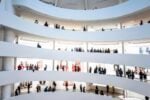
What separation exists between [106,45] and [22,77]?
1430cm

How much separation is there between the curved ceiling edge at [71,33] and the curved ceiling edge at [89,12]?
2104 mm

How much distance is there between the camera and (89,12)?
97.4ft

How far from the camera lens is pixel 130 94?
27.7m

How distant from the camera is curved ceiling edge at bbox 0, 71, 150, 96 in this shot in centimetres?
2015

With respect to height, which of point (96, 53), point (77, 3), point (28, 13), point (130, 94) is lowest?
point (130, 94)

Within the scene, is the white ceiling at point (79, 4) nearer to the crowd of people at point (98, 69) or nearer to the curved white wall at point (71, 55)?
the curved white wall at point (71, 55)

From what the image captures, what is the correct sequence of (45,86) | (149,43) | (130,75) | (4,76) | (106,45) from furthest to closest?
(106,45)
(45,86)
(149,43)
(130,75)
(4,76)

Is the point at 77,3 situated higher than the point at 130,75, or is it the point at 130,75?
the point at 77,3

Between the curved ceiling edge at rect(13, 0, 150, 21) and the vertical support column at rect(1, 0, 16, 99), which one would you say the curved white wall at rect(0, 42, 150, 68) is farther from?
the curved ceiling edge at rect(13, 0, 150, 21)

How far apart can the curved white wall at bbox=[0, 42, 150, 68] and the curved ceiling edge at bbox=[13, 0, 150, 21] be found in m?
4.93

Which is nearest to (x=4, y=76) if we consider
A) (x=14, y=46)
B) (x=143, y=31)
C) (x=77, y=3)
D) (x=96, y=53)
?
(x=14, y=46)

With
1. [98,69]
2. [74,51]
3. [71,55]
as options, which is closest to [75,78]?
[71,55]

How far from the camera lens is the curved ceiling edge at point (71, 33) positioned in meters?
20.7

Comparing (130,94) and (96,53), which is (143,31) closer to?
(96,53)
